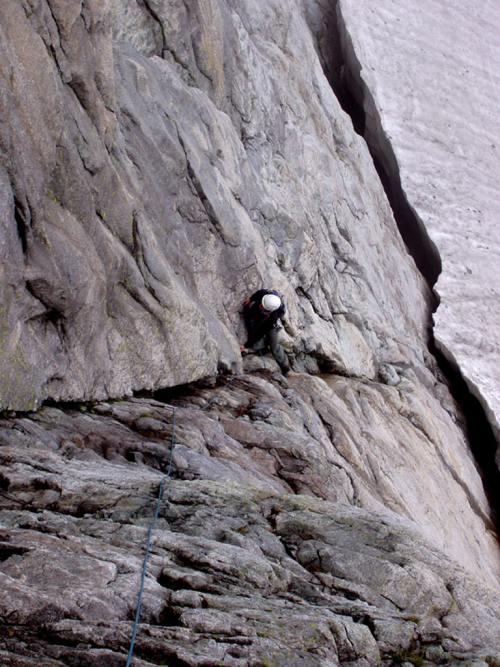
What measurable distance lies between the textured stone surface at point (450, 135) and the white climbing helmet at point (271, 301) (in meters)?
11.1

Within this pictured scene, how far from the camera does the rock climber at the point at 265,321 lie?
43.4ft

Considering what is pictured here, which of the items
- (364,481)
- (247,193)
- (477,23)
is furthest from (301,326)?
(477,23)

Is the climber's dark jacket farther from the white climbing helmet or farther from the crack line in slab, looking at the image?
the crack line in slab

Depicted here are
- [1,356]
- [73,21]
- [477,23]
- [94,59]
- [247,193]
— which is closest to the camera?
[1,356]

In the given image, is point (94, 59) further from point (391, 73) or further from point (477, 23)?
point (477, 23)

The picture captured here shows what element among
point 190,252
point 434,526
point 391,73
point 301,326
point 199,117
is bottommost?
point 434,526

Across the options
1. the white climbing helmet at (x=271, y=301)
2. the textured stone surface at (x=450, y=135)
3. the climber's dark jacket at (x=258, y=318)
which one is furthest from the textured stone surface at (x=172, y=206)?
the textured stone surface at (x=450, y=135)

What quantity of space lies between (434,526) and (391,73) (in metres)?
21.8

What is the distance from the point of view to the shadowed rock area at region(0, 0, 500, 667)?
4996 millimetres

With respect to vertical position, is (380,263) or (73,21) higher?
(73,21)

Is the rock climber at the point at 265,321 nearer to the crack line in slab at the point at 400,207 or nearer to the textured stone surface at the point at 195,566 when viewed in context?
the textured stone surface at the point at 195,566

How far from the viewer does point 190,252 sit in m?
12.3

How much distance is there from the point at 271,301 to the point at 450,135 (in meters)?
18.7

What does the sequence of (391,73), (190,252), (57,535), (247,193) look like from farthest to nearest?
(391,73)
(247,193)
(190,252)
(57,535)
